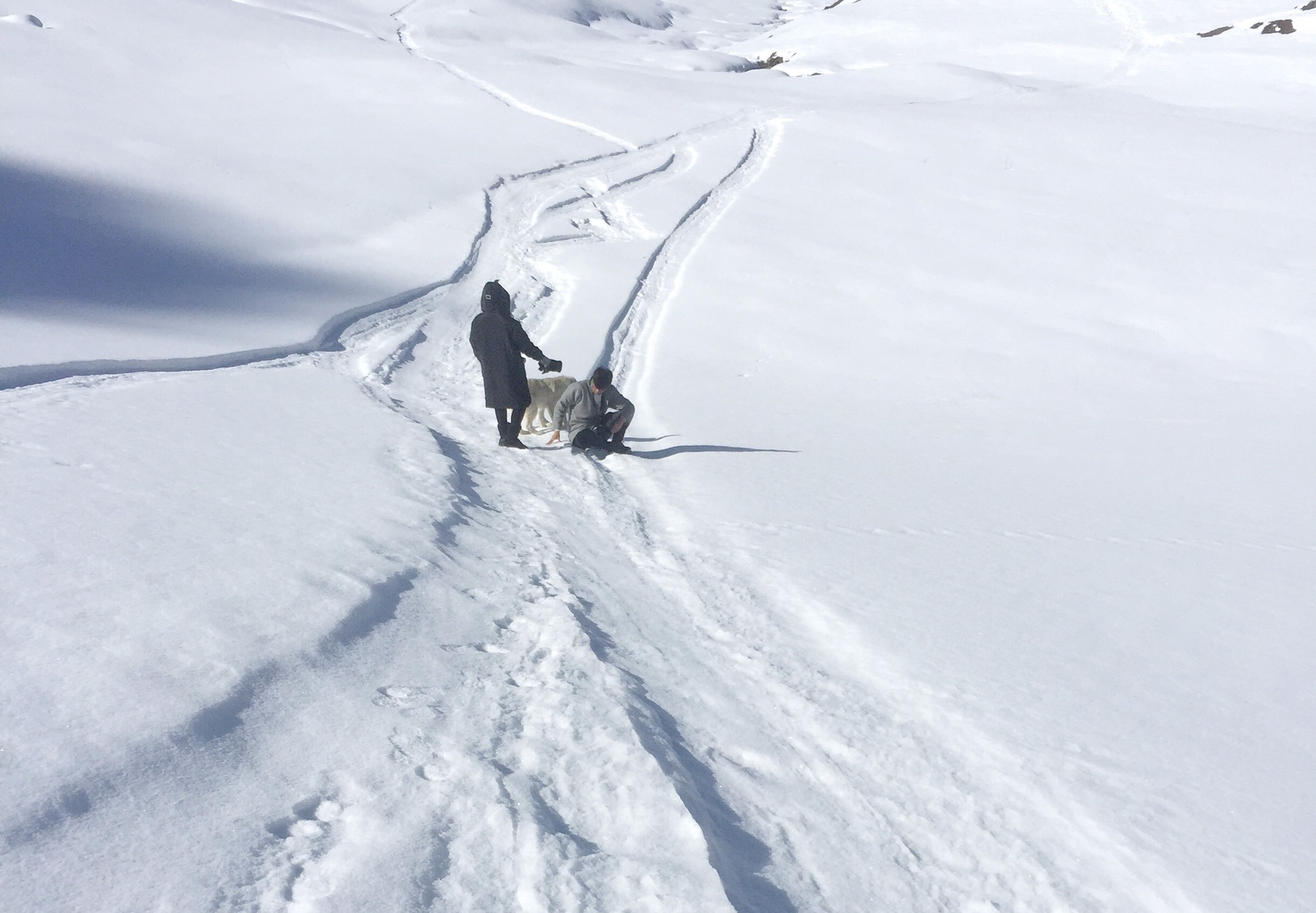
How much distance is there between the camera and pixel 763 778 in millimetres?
3084

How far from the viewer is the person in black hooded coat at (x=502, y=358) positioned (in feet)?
23.7

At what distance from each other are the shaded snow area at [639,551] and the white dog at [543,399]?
0.14 m

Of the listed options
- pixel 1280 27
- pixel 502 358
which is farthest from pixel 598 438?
pixel 1280 27

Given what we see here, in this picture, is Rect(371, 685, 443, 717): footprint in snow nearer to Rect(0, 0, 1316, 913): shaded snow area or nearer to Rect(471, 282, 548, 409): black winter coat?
Rect(0, 0, 1316, 913): shaded snow area

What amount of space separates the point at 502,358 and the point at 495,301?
1.39 ft

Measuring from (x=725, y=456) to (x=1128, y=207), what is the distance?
47.2 feet

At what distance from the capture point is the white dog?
7656 mm

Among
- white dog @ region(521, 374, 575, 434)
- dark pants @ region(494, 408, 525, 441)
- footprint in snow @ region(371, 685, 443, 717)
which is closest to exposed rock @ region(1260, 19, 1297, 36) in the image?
white dog @ region(521, 374, 575, 434)

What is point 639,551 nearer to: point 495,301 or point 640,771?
point 640,771

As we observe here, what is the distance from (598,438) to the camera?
7.19 meters

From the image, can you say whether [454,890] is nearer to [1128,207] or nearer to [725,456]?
[725,456]

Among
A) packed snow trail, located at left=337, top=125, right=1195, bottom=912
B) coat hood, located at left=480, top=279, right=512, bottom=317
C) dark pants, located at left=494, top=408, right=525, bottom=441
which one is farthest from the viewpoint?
coat hood, located at left=480, top=279, right=512, bottom=317

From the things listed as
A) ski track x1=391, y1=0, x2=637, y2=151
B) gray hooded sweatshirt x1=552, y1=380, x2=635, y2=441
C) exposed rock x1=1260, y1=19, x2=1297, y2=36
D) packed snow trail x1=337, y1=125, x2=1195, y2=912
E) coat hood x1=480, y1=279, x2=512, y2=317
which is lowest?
gray hooded sweatshirt x1=552, y1=380, x2=635, y2=441

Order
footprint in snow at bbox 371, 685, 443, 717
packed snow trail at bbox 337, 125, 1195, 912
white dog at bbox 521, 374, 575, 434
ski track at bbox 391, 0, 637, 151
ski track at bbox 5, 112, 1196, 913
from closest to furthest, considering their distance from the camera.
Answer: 1. ski track at bbox 5, 112, 1196, 913
2. packed snow trail at bbox 337, 125, 1195, 912
3. footprint in snow at bbox 371, 685, 443, 717
4. white dog at bbox 521, 374, 575, 434
5. ski track at bbox 391, 0, 637, 151
